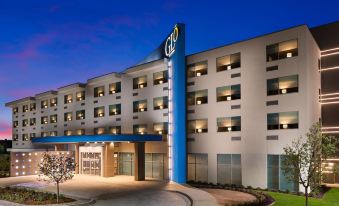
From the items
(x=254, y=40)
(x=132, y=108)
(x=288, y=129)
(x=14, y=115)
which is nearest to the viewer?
(x=288, y=129)

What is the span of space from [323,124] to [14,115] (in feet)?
227

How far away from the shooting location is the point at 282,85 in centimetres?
3656

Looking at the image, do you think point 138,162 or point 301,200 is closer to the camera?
point 301,200

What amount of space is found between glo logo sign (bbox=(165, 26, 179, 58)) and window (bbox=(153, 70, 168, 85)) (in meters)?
3.60

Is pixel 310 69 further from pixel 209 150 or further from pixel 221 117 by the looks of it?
pixel 209 150

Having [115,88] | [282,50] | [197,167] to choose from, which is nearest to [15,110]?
[115,88]

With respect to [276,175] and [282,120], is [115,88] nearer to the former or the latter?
[282,120]

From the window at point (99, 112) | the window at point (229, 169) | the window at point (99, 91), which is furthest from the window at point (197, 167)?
the window at point (99, 91)

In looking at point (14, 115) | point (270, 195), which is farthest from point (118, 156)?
point (14, 115)

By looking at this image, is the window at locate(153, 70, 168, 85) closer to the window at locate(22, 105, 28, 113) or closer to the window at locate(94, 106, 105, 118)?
the window at locate(94, 106, 105, 118)

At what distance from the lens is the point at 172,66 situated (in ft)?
139

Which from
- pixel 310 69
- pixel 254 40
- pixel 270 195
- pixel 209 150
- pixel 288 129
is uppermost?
pixel 254 40

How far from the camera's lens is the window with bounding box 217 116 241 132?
131 ft

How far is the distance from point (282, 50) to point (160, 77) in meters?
16.9
